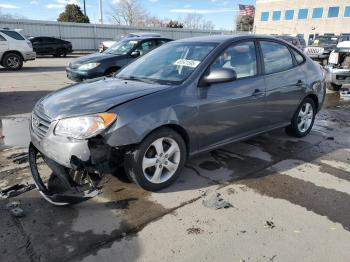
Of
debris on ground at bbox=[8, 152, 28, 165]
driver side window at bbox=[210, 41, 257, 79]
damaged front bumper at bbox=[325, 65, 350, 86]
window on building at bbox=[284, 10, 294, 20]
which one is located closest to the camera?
driver side window at bbox=[210, 41, 257, 79]

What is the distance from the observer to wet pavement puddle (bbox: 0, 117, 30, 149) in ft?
17.6

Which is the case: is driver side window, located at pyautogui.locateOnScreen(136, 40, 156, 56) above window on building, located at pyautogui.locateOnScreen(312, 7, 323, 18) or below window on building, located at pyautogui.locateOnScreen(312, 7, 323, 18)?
below

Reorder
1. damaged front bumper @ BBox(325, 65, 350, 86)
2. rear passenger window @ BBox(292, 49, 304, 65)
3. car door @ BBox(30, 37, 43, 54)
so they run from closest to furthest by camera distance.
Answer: rear passenger window @ BBox(292, 49, 304, 65), damaged front bumper @ BBox(325, 65, 350, 86), car door @ BBox(30, 37, 43, 54)

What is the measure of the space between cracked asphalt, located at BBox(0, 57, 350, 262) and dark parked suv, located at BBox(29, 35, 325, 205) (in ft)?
0.82

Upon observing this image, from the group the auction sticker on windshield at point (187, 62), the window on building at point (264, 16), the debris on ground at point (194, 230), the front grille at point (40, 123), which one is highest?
the window on building at point (264, 16)

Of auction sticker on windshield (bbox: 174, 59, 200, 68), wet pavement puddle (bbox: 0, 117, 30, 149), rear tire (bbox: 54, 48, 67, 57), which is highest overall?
auction sticker on windshield (bbox: 174, 59, 200, 68)

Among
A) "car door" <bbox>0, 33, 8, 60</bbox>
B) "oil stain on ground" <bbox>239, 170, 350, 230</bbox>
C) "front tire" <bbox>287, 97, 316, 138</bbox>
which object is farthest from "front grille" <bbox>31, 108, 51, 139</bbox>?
"car door" <bbox>0, 33, 8, 60</bbox>

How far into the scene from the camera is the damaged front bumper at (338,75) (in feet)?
32.9

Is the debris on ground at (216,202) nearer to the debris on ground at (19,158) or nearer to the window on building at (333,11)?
the debris on ground at (19,158)

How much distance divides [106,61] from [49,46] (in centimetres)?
1779

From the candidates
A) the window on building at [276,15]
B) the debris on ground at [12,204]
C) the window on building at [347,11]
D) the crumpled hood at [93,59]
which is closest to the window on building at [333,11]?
the window on building at [347,11]

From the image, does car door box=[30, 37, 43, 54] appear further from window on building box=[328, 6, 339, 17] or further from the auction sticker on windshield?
window on building box=[328, 6, 339, 17]

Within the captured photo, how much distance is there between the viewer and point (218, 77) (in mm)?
3922

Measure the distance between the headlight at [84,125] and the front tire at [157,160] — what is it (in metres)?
0.43
